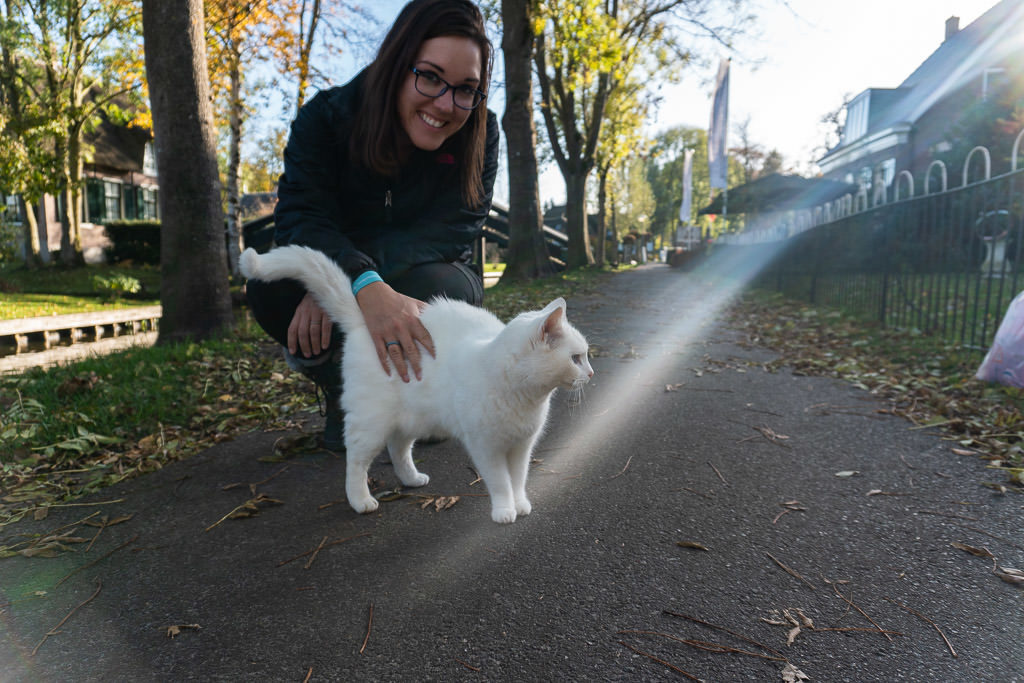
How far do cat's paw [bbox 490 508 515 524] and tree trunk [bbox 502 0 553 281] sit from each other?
969 centimetres

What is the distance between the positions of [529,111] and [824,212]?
6.32 meters

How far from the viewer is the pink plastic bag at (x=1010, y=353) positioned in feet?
11.6

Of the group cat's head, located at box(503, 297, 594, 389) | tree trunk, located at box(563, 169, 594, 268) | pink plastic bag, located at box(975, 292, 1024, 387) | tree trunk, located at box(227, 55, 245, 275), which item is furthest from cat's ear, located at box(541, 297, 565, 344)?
tree trunk, located at box(563, 169, 594, 268)

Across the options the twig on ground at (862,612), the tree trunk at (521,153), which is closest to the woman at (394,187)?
the twig on ground at (862,612)

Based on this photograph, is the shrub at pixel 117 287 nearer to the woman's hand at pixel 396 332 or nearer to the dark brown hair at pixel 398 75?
the dark brown hair at pixel 398 75

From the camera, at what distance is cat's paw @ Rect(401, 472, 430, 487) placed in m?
2.46

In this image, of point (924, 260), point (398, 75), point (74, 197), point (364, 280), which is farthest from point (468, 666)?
point (74, 197)

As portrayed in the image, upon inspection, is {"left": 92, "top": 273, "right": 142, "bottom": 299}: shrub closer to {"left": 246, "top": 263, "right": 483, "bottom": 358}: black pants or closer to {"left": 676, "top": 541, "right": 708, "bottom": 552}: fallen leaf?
{"left": 246, "top": 263, "right": 483, "bottom": 358}: black pants

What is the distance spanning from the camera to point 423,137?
233cm

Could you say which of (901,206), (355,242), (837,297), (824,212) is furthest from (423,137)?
(824,212)

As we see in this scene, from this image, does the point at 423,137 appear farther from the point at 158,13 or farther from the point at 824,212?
the point at 824,212

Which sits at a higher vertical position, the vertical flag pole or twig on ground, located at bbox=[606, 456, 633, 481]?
the vertical flag pole

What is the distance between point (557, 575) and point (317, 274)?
56.0 inches

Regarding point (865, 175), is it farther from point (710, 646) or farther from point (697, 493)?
point (710, 646)
